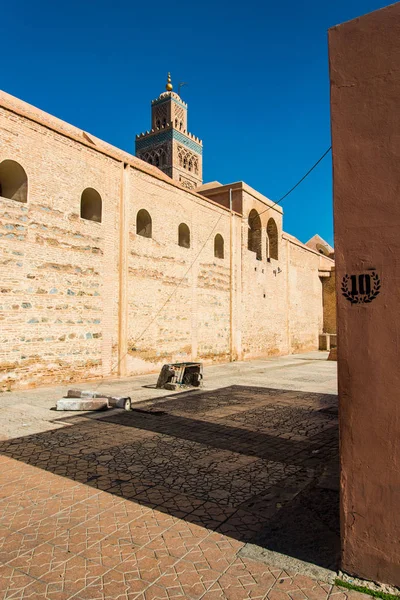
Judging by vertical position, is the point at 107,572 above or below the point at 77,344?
below

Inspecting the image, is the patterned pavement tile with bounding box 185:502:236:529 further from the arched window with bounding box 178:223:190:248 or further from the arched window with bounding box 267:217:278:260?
the arched window with bounding box 267:217:278:260

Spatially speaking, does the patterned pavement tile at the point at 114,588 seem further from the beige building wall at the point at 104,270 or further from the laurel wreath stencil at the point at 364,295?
the beige building wall at the point at 104,270

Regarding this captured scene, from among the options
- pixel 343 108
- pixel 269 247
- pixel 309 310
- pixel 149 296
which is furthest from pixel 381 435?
pixel 309 310

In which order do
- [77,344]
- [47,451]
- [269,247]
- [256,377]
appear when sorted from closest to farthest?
[47,451] < [77,344] < [256,377] < [269,247]

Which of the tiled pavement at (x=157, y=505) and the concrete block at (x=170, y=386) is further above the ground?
the concrete block at (x=170, y=386)

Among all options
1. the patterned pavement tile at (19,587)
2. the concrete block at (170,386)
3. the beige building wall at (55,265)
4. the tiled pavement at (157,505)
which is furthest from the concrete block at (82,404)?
the patterned pavement tile at (19,587)

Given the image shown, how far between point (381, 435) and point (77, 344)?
9.93m

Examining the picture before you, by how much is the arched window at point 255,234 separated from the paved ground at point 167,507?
14.9m

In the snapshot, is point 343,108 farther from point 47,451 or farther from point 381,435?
point 47,451

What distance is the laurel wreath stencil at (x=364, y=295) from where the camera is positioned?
101 inches

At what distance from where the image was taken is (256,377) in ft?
43.4

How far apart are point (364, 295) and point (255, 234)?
63.2 feet

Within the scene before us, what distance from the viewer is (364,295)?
2588mm

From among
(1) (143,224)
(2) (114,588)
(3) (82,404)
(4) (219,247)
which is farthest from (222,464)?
(4) (219,247)
